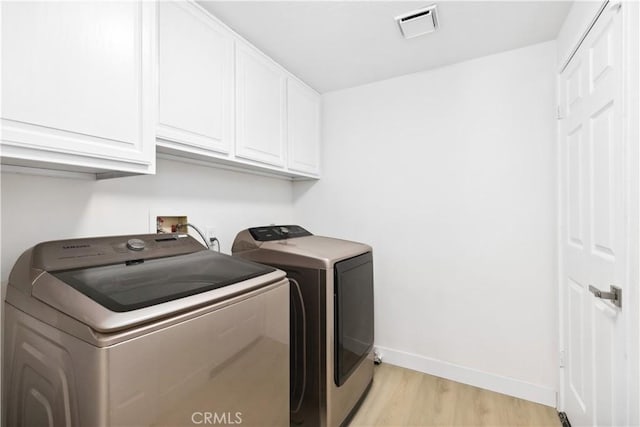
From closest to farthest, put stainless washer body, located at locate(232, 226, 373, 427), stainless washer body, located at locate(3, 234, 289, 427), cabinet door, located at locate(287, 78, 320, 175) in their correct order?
stainless washer body, located at locate(3, 234, 289, 427), stainless washer body, located at locate(232, 226, 373, 427), cabinet door, located at locate(287, 78, 320, 175)

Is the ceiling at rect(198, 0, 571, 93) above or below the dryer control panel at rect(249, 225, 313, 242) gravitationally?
above

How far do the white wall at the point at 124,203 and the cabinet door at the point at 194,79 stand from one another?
365 mm

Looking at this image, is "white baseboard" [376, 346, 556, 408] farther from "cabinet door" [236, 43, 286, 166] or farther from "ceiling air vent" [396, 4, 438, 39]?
"ceiling air vent" [396, 4, 438, 39]

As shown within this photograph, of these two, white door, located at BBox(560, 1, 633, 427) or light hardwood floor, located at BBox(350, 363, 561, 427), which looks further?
light hardwood floor, located at BBox(350, 363, 561, 427)

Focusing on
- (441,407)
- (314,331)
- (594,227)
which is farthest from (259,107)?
(441,407)

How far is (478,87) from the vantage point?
6.88 feet

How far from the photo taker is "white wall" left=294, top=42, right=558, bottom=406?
193 cm

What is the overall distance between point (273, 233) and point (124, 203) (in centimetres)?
83

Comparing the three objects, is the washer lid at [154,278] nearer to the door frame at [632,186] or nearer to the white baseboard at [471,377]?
the door frame at [632,186]

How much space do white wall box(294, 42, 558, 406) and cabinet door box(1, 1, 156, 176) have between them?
1.73 m

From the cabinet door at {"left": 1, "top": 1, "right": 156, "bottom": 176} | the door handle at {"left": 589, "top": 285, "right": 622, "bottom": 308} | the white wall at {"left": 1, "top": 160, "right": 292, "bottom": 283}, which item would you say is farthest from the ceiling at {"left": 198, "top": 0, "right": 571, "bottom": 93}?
the door handle at {"left": 589, "top": 285, "right": 622, "bottom": 308}

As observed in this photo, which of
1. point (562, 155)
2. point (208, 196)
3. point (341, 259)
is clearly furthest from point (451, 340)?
point (208, 196)

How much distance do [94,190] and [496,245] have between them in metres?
2.40

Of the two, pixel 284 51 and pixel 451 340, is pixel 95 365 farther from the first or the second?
pixel 451 340
